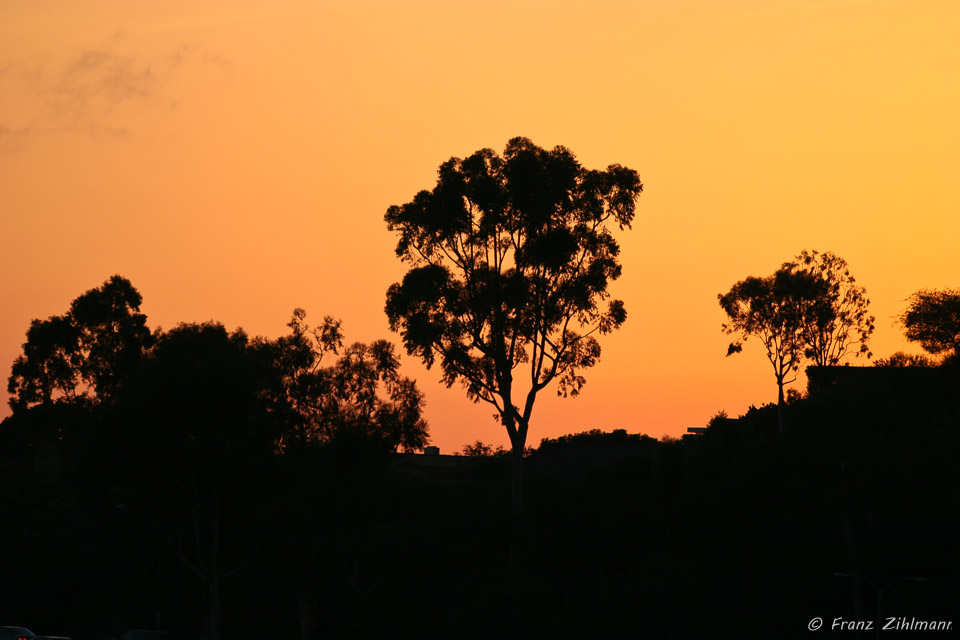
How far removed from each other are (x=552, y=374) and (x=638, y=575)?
13.3m

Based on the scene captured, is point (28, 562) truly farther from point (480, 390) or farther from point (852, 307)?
point (852, 307)

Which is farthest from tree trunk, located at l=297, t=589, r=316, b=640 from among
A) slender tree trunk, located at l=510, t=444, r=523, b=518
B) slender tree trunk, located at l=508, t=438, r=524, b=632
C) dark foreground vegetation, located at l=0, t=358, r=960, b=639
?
slender tree trunk, located at l=510, t=444, r=523, b=518

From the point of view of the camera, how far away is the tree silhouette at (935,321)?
8950 cm

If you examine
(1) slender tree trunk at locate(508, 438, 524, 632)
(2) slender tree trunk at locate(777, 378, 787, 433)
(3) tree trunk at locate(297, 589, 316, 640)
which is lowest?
(3) tree trunk at locate(297, 589, 316, 640)

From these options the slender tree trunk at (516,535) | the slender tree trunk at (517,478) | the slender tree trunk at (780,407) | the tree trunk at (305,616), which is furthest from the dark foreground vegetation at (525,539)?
the slender tree trunk at (780,407)

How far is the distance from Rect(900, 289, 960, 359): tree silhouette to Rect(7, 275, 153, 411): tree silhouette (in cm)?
7013

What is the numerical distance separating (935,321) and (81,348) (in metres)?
77.7

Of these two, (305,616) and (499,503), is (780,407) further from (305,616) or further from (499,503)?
(305,616)

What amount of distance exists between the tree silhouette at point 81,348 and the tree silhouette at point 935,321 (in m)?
70.1

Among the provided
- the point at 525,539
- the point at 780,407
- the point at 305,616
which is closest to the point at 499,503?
the point at 525,539

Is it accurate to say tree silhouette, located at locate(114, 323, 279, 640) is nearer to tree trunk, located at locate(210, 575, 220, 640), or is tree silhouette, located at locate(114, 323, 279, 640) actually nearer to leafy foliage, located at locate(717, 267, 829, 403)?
tree trunk, located at locate(210, 575, 220, 640)

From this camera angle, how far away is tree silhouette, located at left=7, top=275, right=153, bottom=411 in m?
97.6

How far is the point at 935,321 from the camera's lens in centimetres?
9106

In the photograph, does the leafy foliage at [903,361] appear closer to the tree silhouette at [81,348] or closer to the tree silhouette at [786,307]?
the tree silhouette at [786,307]
